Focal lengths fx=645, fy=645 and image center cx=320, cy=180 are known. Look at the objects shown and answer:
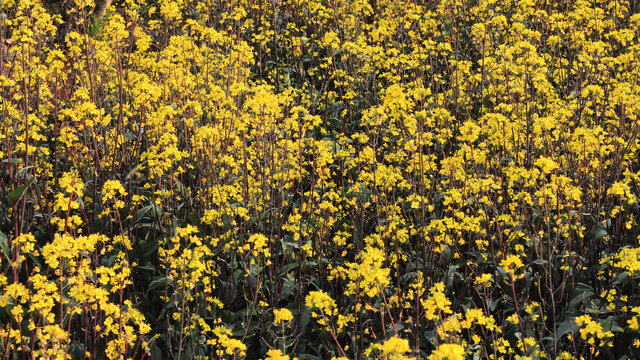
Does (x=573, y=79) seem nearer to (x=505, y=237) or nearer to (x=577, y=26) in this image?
(x=577, y=26)

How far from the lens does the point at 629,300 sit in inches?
186

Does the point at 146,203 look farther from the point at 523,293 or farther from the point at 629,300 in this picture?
the point at 629,300

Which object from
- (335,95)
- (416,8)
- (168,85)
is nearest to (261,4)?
(416,8)

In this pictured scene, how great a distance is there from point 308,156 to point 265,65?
253 cm

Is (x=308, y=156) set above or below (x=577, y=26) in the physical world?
below

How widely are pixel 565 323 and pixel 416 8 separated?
589 centimetres

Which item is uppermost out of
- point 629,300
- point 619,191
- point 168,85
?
point 168,85

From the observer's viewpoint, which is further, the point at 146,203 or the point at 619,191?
the point at 146,203

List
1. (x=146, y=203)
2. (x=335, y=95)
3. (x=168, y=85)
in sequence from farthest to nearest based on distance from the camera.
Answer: (x=335, y=95) → (x=168, y=85) → (x=146, y=203)

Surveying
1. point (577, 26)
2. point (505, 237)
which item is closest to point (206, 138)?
point (505, 237)

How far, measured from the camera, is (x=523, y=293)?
15.4ft

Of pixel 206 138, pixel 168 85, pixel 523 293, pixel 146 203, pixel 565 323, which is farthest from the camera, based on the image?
pixel 168 85

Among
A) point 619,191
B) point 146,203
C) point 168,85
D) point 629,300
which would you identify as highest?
point 168,85

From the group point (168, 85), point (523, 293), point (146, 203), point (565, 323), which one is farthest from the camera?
point (168, 85)
